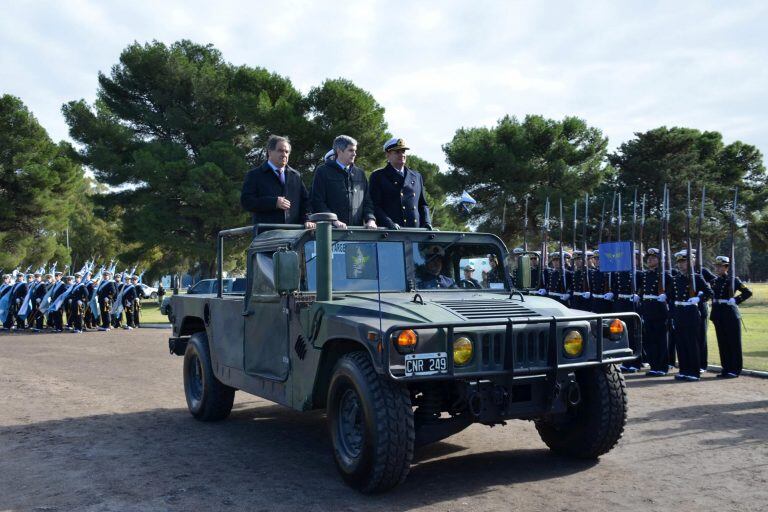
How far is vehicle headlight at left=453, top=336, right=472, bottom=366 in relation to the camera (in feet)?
16.3

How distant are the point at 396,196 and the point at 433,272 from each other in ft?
4.78

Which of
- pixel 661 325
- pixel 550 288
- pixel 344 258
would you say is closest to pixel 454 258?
pixel 344 258

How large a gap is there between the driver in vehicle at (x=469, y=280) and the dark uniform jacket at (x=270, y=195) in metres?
1.75

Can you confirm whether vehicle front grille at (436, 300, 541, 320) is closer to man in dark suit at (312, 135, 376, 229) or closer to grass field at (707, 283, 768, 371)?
man in dark suit at (312, 135, 376, 229)

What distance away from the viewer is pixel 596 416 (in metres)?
5.71

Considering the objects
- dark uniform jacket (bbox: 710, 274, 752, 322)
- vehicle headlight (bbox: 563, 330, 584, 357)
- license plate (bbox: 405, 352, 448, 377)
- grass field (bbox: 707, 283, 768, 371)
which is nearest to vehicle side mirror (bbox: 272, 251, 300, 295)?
license plate (bbox: 405, 352, 448, 377)

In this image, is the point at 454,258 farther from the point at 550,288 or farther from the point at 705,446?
the point at 550,288

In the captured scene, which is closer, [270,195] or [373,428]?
[373,428]

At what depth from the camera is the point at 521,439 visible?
274 inches

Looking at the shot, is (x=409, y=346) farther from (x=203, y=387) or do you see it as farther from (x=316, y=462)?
(x=203, y=387)

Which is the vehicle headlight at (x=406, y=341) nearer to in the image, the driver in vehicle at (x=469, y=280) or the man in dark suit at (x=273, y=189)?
the driver in vehicle at (x=469, y=280)

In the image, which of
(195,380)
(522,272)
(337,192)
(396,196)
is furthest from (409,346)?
(195,380)

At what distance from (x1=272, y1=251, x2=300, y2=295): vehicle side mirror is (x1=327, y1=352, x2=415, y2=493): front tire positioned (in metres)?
0.71

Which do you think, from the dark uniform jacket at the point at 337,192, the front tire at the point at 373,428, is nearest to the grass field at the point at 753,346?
the dark uniform jacket at the point at 337,192
